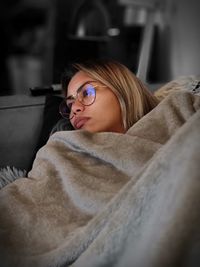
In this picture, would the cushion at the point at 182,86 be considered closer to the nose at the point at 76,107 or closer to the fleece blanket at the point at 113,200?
the fleece blanket at the point at 113,200

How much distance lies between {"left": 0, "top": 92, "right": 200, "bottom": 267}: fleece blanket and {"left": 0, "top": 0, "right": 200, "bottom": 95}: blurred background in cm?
12

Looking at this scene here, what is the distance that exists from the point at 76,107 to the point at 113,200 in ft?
1.14

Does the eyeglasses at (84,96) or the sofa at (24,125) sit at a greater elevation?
the eyeglasses at (84,96)

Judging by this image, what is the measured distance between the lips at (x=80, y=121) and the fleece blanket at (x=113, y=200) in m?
0.07

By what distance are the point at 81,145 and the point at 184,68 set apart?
362 millimetres

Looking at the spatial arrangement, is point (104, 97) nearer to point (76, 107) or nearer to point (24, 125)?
point (76, 107)

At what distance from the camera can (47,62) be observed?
2.68 feet

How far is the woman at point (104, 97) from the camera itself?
83 cm

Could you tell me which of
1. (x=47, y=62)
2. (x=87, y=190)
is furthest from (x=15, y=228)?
(x=47, y=62)

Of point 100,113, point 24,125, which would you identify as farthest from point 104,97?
point 24,125

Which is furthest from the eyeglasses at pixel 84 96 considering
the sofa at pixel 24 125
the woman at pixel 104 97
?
the sofa at pixel 24 125

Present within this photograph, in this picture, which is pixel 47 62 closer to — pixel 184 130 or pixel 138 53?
pixel 138 53

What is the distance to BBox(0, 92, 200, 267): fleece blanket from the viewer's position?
0.49 meters

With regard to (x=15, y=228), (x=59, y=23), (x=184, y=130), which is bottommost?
(x=15, y=228)
